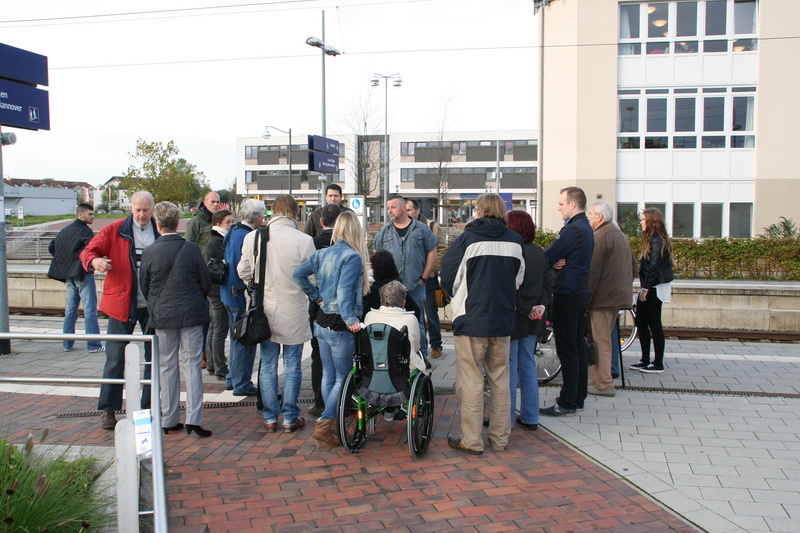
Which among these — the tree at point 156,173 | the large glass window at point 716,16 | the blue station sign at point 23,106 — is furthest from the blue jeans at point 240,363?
the tree at point 156,173

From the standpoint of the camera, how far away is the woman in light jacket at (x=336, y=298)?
5.10 meters

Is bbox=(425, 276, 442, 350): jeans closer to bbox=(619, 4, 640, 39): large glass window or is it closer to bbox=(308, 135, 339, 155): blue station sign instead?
bbox=(308, 135, 339, 155): blue station sign

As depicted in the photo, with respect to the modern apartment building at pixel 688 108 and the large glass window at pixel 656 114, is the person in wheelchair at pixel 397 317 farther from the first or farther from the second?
the large glass window at pixel 656 114

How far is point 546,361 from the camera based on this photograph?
719 cm

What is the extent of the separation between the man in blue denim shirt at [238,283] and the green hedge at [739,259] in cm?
1208

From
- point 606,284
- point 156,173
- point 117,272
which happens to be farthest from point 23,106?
point 156,173

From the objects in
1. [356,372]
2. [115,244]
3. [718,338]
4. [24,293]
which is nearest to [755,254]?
[718,338]

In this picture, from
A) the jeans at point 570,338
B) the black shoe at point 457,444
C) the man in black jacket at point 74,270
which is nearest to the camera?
the black shoe at point 457,444

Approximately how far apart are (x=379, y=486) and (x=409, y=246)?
3332mm

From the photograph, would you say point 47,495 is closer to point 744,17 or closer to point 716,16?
point 716,16

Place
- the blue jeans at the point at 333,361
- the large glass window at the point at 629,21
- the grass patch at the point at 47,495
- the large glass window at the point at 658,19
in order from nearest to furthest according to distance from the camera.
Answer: the grass patch at the point at 47,495 < the blue jeans at the point at 333,361 < the large glass window at the point at 658,19 < the large glass window at the point at 629,21

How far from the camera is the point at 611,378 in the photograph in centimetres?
668

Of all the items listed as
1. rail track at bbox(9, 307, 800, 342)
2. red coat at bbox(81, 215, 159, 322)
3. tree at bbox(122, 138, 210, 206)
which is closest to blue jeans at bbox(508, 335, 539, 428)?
red coat at bbox(81, 215, 159, 322)

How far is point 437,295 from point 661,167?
19206 millimetres
